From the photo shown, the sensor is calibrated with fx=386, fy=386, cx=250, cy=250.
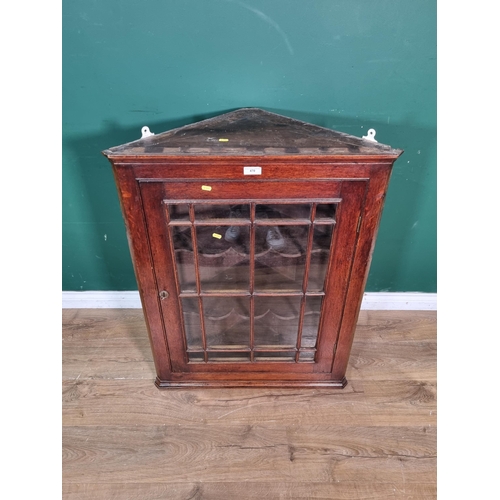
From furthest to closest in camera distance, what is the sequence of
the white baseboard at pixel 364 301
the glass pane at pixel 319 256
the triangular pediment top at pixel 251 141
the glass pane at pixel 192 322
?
the white baseboard at pixel 364 301, the glass pane at pixel 192 322, the glass pane at pixel 319 256, the triangular pediment top at pixel 251 141

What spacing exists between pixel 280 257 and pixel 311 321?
261 millimetres

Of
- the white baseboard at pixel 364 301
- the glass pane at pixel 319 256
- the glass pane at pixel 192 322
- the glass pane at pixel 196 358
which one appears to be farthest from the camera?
the white baseboard at pixel 364 301

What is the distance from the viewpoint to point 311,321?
124 centimetres

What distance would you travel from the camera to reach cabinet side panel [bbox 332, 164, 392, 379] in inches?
38.3

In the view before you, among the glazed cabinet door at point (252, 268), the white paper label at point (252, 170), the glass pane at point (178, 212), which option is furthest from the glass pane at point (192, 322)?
the white paper label at point (252, 170)

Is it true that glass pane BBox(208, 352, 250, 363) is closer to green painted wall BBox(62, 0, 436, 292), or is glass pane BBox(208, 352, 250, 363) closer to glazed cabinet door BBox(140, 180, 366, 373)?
glazed cabinet door BBox(140, 180, 366, 373)

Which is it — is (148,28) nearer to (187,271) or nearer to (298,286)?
(187,271)

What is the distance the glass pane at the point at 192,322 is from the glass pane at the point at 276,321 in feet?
0.62

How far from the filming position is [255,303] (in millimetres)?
1229

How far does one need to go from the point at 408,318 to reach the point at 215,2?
1.38m

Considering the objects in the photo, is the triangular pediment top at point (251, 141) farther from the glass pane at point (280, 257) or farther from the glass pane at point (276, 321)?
the glass pane at point (276, 321)

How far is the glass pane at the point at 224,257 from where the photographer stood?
1072mm

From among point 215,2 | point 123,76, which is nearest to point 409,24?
point 215,2

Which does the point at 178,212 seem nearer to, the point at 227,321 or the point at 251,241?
the point at 251,241
